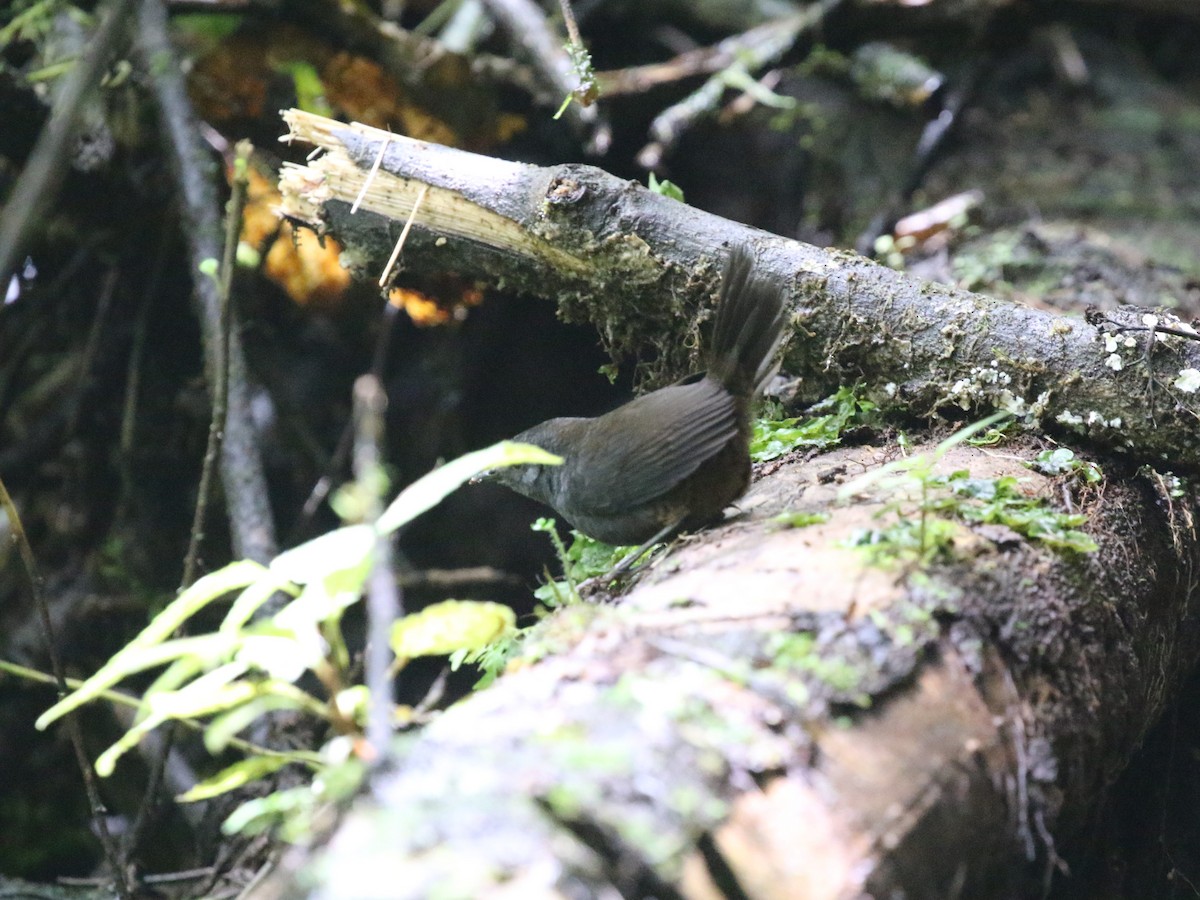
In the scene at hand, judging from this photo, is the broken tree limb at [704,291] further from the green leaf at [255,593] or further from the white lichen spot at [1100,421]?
the green leaf at [255,593]

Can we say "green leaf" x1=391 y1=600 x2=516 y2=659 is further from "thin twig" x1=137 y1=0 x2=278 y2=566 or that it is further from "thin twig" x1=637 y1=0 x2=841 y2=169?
"thin twig" x1=637 y1=0 x2=841 y2=169

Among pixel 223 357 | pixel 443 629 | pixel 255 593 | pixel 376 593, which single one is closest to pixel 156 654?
pixel 255 593

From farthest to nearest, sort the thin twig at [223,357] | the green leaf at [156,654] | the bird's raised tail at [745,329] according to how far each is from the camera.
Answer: the thin twig at [223,357], the bird's raised tail at [745,329], the green leaf at [156,654]

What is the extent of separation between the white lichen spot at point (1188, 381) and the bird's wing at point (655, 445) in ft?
3.76

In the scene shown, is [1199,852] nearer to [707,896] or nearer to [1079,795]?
[1079,795]

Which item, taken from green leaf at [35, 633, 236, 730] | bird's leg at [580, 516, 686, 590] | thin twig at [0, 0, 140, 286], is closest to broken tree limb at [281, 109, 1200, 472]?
bird's leg at [580, 516, 686, 590]

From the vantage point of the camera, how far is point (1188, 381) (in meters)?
2.56

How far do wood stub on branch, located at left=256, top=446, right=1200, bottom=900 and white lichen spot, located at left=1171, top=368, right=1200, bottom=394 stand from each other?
554mm

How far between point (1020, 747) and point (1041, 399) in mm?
1278

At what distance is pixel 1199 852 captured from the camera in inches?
112

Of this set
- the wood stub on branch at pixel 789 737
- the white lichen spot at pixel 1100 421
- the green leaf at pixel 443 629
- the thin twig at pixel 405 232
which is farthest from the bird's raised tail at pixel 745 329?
the green leaf at pixel 443 629

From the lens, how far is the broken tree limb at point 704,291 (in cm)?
267

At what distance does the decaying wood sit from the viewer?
1.30m

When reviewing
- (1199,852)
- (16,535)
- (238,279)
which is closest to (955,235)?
(1199,852)
